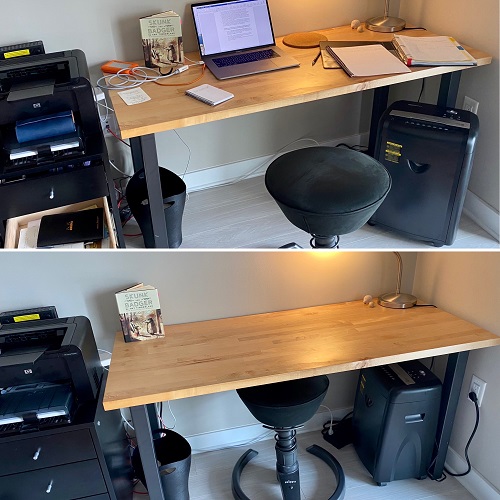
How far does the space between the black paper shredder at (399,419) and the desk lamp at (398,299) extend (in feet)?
0.73

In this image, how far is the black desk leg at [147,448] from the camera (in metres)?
1.82

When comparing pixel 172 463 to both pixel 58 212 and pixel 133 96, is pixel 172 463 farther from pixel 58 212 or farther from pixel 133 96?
pixel 133 96

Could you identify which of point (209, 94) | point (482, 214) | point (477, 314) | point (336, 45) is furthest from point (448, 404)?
point (336, 45)

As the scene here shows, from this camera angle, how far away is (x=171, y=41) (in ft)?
8.43

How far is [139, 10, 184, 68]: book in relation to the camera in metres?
2.54

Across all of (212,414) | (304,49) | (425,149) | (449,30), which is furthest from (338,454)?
(449,30)

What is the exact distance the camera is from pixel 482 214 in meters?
2.82

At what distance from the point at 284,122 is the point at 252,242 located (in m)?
0.79

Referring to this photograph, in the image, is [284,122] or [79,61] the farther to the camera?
[284,122]

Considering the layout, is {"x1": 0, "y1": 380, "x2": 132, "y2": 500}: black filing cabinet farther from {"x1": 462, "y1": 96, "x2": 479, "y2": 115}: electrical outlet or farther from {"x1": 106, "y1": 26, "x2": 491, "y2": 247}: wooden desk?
{"x1": 462, "y1": 96, "x2": 479, "y2": 115}: electrical outlet

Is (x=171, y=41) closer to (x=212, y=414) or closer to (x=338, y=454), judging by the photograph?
(x=212, y=414)

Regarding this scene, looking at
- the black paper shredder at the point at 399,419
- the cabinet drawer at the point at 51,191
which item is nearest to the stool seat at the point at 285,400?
the black paper shredder at the point at 399,419

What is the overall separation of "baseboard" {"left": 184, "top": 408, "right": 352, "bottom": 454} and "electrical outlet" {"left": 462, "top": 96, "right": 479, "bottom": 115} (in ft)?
4.97

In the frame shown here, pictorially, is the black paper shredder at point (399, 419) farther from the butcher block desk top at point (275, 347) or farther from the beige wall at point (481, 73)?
the beige wall at point (481, 73)
